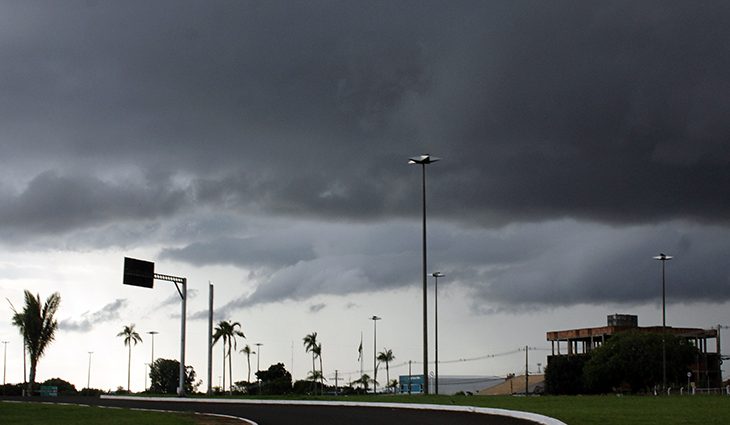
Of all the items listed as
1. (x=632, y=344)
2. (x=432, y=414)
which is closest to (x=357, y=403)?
(x=432, y=414)

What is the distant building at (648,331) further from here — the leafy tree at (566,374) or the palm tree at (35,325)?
the palm tree at (35,325)

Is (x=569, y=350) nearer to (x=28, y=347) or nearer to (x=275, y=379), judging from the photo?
(x=275, y=379)

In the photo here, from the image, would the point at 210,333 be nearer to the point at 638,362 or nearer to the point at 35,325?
the point at 35,325

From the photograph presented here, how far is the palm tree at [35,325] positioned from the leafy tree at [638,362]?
64.8m

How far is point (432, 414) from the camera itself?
3172 cm

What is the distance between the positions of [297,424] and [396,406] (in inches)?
454

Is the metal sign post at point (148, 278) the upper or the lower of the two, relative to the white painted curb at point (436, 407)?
upper

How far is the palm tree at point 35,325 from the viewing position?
228ft

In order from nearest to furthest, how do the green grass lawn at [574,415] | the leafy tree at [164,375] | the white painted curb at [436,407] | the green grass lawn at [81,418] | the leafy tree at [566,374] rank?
1. the green grass lawn at [574,415]
2. the white painted curb at [436,407]
3. the green grass lawn at [81,418]
4. the leafy tree at [566,374]
5. the leafy tree at [164,375]

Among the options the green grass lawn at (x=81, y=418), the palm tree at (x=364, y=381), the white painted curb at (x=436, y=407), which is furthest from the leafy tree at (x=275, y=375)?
the green grass lawn at (x=81, y=418)

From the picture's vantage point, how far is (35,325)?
69688 mm

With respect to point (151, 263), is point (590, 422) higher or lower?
lower

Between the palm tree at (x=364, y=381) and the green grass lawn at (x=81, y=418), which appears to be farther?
the palm tree at (x=364, y=381)

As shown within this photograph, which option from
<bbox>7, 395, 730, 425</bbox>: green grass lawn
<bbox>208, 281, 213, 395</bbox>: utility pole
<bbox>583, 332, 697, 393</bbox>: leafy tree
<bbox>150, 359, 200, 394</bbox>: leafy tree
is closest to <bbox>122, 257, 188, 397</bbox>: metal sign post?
<bbox>208, 281, 213, 395</bbox>: utility pole
